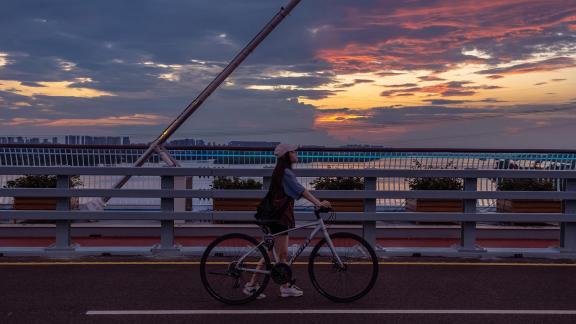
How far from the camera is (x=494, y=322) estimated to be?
630 centimetres

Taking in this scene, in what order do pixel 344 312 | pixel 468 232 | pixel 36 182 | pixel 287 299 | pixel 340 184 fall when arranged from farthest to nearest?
pixel 36 182 → pixel 340 184 → pixel 468 232 → pixel 287 299 → pixel 344 312

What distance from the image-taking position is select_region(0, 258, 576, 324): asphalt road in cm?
643

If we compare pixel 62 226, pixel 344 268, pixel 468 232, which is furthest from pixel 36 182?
pixel 344 268

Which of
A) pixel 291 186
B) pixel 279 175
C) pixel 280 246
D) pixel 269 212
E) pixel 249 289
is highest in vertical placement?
pixel 279 175

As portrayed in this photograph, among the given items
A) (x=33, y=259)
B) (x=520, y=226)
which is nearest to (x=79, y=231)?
(x=33, y=259)

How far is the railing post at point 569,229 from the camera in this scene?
9.73m

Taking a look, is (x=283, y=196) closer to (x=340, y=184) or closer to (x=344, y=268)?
(x=344, y=268)

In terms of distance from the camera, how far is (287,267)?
6957 millimetres

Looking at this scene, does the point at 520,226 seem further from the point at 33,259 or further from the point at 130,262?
the point at 33,259

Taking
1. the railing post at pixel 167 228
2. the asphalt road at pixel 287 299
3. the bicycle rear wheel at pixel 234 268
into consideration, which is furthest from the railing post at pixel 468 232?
the railing post at pixel 167 228

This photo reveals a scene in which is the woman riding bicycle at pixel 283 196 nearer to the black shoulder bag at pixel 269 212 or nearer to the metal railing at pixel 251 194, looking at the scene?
the black shoulder bag at pixel 269 212

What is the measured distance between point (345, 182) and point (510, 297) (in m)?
7.91

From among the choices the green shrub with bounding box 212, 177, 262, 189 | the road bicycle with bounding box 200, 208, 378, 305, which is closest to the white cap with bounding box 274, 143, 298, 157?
the road bicycle with bounding box 200, 208, 378, 305

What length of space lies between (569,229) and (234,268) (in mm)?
5685
